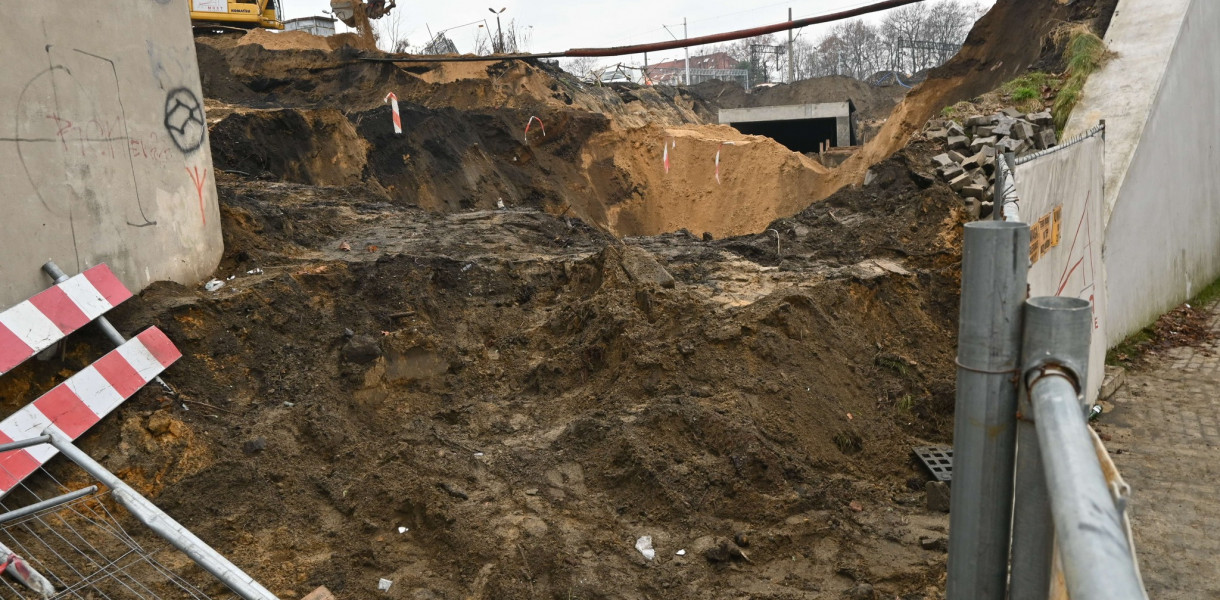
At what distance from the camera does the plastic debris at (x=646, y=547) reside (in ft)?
15.5

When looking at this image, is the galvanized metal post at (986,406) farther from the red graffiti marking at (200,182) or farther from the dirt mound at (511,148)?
the dirt mound at (511,148)

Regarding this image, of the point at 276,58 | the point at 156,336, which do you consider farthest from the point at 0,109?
the point at 276,58

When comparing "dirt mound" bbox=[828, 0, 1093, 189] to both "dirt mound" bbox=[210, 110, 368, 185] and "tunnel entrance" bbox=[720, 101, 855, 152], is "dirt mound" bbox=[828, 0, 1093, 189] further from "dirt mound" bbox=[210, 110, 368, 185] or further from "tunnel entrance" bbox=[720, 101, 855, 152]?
"tunnel entrance" bbox=[720, 101, 855, 152]

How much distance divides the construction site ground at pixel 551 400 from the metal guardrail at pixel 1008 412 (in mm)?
2902

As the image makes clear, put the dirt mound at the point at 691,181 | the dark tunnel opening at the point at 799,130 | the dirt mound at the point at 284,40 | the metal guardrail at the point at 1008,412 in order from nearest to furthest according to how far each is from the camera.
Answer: the metal guardrail at the point at 1008,412 < the dirt mound at the point at 691,181 < the dirt mound at the point at 284,40 < the dark tunnel opening at the point at 799,130

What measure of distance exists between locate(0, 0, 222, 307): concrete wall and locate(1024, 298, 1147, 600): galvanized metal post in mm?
5688

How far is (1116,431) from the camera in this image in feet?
23.3

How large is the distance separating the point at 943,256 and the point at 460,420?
5.43 m

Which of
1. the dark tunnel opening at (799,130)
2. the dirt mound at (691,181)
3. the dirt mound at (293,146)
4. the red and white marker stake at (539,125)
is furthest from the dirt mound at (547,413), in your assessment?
the dark tunnel opening at (799,130)

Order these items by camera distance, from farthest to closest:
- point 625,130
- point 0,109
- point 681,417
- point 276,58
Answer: point 625,130, point 276,58, point 681,417, point 0,109

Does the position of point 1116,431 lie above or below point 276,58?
below

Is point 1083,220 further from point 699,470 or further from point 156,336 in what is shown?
point 156,336

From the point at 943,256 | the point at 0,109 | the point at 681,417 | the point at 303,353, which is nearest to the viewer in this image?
the point at 0,109

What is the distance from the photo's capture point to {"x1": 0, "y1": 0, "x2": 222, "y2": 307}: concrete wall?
5.06m
